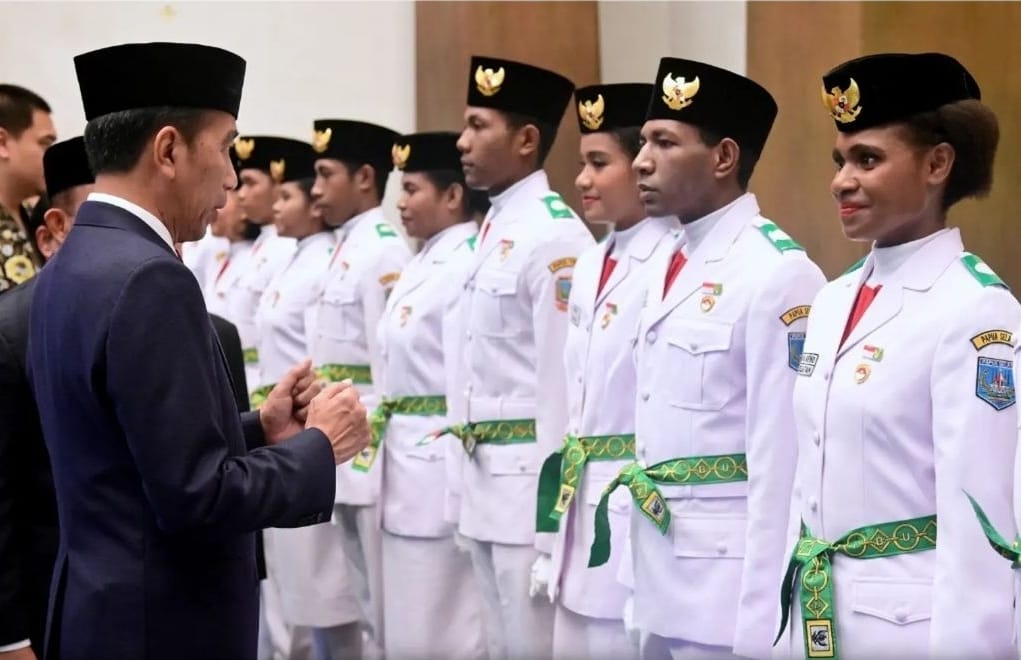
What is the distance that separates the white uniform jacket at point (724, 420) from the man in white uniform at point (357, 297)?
170 centimetres

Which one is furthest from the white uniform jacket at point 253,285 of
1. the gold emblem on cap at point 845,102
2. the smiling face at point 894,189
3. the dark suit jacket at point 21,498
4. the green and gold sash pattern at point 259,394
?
the smiling face at point 894,189

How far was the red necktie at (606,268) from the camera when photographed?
3.49m

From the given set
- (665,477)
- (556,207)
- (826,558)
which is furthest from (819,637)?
(556,207)

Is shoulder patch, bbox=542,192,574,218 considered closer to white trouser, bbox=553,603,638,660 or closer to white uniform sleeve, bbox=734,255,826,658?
white trouser, bbox=553,603,638,660

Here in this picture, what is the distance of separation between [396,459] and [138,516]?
237cm

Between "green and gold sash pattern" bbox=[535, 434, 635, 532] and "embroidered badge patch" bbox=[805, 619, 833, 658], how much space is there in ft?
3.04

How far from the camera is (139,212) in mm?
2129

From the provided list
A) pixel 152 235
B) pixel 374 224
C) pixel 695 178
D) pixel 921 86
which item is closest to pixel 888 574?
pixel 921 86

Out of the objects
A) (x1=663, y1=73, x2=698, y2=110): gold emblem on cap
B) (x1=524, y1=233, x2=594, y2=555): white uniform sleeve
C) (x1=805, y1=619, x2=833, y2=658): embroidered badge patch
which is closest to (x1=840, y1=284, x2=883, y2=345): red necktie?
(x1=805, y1=619, x2=833, y2=658): embroidered badge patch

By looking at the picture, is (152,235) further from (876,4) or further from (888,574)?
(876,4)

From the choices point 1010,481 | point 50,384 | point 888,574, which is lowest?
point 888,574

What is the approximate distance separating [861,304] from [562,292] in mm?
1374

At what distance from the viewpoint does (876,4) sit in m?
3.74

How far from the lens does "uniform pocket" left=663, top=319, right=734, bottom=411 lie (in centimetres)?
287
